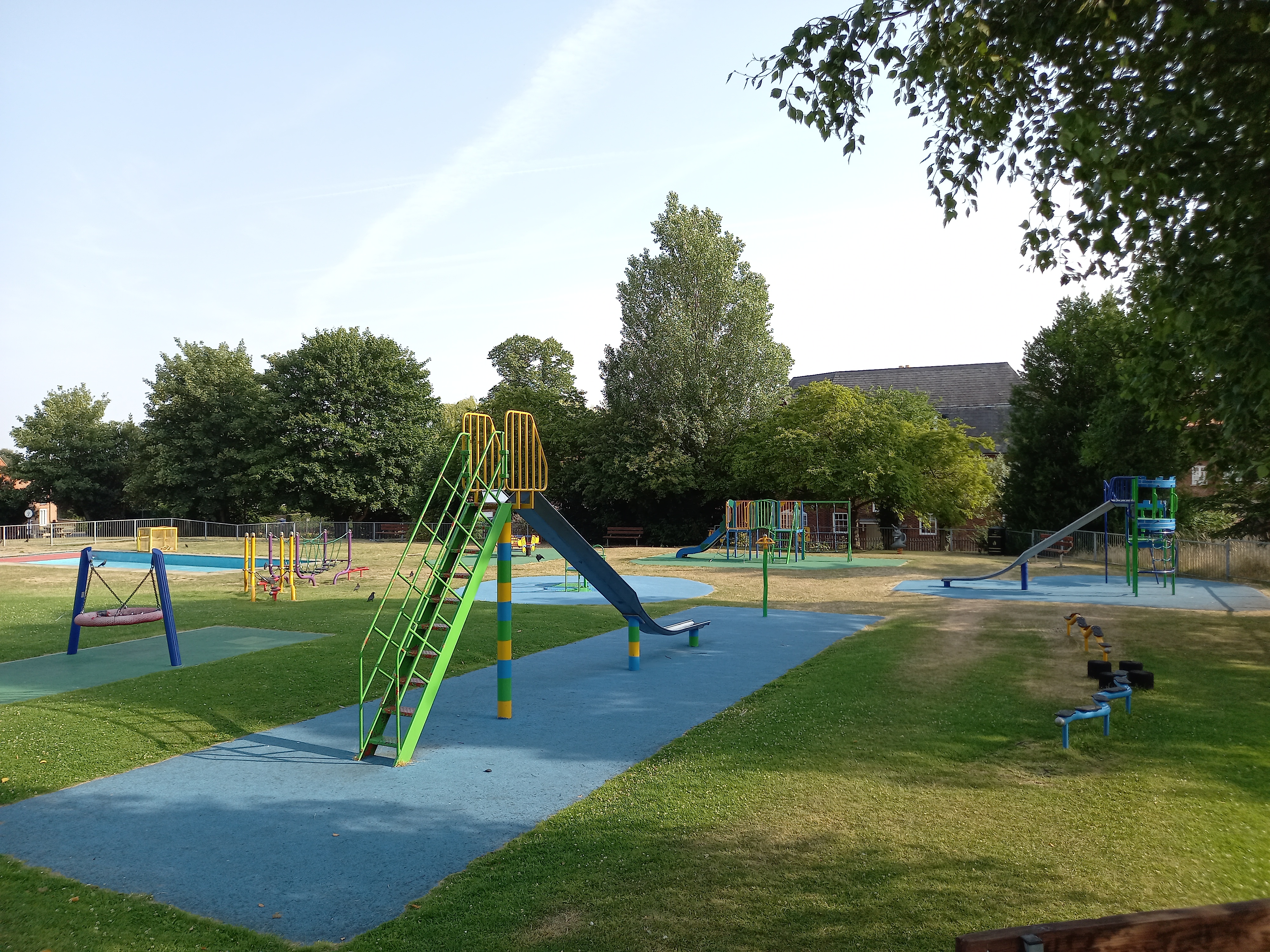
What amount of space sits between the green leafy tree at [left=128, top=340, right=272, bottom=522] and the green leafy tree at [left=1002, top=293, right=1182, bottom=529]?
44922 millimetres

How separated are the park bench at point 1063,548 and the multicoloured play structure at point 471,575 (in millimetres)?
26311

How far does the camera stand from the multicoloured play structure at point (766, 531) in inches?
1361

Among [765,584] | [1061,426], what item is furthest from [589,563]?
[1061,426]

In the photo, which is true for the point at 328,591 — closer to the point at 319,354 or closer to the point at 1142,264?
the point at 1142,264

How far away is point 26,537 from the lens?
5138 cm

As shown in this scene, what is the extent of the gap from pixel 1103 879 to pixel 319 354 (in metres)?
55.3

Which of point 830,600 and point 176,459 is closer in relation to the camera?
point 830,600

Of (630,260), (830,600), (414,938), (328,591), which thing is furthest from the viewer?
(630,260)

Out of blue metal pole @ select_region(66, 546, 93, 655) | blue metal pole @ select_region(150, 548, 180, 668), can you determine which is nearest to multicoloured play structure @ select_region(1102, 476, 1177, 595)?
blue metal pole @ select_region(150, 548, 180, 668)

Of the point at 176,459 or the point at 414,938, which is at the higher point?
the point at 176,459

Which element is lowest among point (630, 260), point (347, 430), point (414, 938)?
point (414, 938)

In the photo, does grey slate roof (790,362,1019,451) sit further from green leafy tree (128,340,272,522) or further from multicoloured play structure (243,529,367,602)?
green leafy tree (128,340,272,522)

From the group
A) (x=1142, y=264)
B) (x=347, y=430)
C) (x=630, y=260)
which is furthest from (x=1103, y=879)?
(x=347, y=430)

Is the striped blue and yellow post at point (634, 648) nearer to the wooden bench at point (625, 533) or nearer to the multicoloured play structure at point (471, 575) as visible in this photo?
the multicoloured play structure at point (471, 575)
